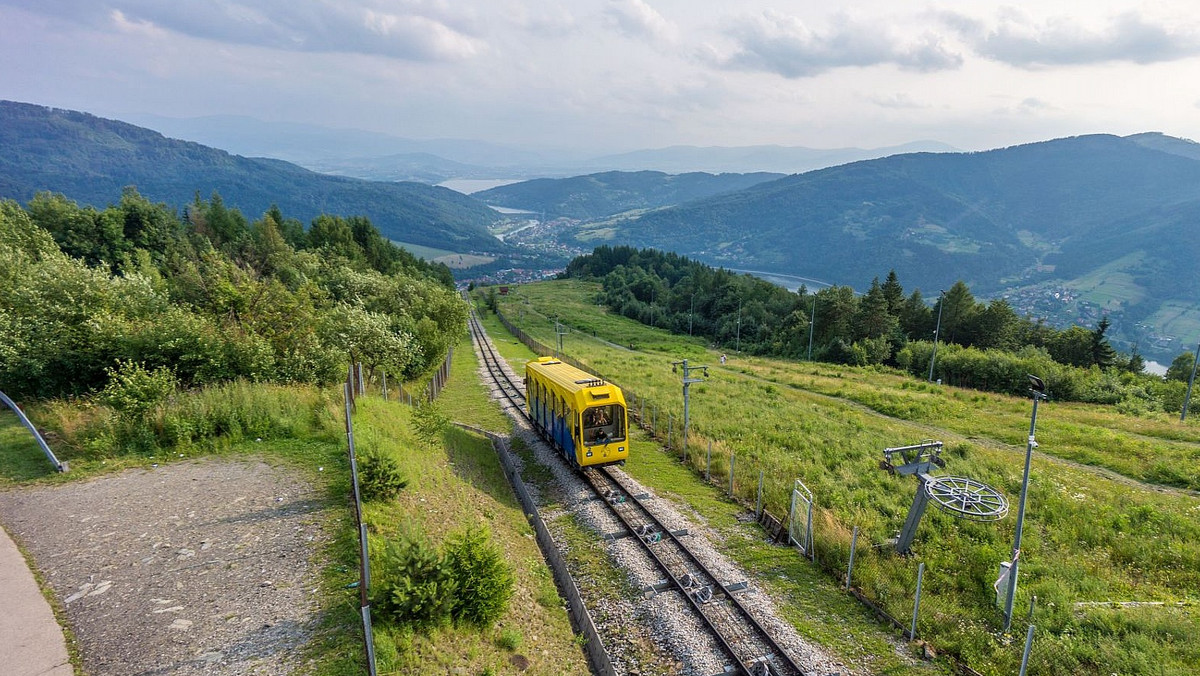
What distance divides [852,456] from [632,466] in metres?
10.1

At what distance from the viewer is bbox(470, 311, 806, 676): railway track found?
1117cm

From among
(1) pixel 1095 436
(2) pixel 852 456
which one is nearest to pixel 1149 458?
(1) pixel 1095 436

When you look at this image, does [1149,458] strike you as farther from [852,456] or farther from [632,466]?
[632,466]

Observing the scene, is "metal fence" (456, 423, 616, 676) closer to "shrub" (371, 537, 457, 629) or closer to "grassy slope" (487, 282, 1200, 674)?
"shrub" (371, 537, 457, 629)

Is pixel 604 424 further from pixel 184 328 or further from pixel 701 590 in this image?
pixel 184 328

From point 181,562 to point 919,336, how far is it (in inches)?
3343

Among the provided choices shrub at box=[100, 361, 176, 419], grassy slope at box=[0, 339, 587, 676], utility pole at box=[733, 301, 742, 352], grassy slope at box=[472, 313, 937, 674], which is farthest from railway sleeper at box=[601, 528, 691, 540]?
utility pole at box=[733, 301, 742, 352]

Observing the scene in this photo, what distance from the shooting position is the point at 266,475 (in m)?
14.2

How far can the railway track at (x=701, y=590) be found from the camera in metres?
11.2

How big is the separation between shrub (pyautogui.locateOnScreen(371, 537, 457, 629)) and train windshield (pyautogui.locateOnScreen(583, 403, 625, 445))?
10.6 m

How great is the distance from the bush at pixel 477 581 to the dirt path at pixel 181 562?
257 cm

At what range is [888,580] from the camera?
1362 cm

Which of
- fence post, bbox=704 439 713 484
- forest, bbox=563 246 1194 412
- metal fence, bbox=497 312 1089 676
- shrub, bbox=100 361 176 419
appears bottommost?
forest, bbox=563 246 1194 412

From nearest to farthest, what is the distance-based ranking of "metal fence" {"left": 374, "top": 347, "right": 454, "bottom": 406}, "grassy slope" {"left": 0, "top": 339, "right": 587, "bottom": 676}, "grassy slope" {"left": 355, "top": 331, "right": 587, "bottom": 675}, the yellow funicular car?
"grassy slope" {"left": 0, "top": 339, "right": 587, "bottom": 676}, "grassy slope" {"left": 355, "top": 331, "right": 587, "bottom": 675}, the yellow funicular car, "metal fence" {"left": 374, "top": 347, "right": 454, "bottom": 406}
